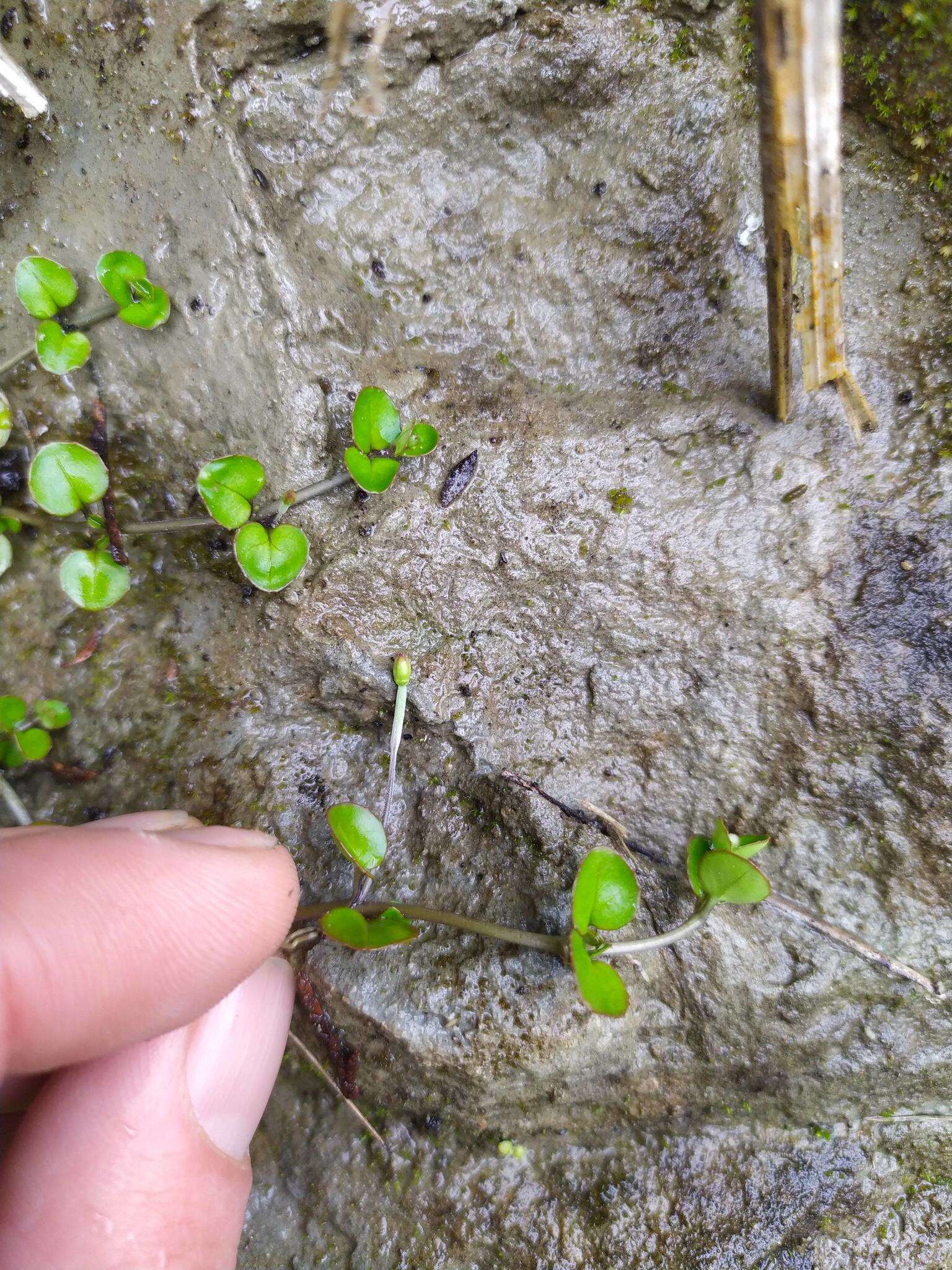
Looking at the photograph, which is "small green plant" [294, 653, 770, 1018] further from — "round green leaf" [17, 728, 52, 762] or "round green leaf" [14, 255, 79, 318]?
"round green leaf" [14, 255, 79, 318]

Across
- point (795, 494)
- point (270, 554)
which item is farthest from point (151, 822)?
point (795, 494)

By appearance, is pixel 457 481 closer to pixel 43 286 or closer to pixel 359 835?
pixel 359 835

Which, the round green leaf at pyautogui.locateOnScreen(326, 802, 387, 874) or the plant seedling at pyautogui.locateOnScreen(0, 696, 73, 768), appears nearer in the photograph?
the round green leaf at pyautogui.locateOnScreen(326, 802, 387, 874)

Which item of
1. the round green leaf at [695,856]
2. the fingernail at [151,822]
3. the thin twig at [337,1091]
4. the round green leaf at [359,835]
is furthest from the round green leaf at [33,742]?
the round green leaf at [695,856]

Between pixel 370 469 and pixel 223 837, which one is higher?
pixel 370 469

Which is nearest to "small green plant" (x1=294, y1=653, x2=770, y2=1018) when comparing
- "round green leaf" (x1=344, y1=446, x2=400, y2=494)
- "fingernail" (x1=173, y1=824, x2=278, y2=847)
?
"fingernail" (x1=173, y1=824, x2=278, y2=847)

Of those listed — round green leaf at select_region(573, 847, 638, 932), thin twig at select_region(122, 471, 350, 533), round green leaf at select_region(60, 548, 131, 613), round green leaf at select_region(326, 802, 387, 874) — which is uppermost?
thin twig at select_region(122, 471, 350, 533)

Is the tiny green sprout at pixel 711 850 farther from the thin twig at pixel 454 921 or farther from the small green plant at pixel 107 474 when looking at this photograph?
the small green plant at pixel 107 474
